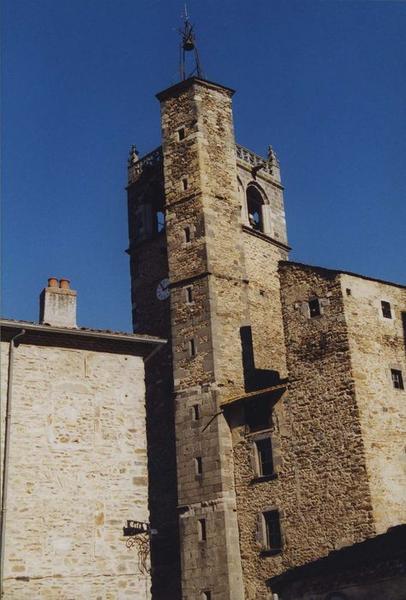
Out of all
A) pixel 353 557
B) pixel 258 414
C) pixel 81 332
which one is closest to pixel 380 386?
pixel 258 414

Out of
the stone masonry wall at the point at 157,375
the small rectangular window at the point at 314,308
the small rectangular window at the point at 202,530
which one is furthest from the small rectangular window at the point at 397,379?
the stone masonry wall at the point at 157,375

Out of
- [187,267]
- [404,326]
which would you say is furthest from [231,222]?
[404,326]

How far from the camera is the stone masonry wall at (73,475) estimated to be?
58.9 ft

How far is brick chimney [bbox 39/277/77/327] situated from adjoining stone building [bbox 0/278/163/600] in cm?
3

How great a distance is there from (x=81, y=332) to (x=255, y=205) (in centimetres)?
1639

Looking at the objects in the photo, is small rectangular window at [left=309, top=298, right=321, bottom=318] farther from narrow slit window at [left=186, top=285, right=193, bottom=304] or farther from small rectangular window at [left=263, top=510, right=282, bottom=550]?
small rectangular window at [left=263, top=510, right=282, bottom=550]

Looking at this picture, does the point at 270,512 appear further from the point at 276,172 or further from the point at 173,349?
the point at 276,172

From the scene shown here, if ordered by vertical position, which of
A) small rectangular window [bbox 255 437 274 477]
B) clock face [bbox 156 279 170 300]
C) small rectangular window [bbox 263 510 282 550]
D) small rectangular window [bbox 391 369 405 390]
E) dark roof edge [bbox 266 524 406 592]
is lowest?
dark roof edge [bbox 266 524 406 592]

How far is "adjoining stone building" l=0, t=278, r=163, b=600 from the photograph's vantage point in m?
18.0

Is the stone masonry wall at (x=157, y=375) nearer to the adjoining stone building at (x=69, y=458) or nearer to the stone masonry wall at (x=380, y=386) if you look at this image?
the stone masonry wall at (x=380, y=386)

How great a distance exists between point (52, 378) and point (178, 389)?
25.3 ft

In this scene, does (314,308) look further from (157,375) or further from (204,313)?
(157,375)

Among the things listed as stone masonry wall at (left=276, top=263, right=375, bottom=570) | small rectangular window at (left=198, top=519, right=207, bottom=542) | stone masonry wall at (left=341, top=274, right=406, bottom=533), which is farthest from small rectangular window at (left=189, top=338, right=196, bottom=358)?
stone masonry wall at (left=341, top=274, right=406, bottom=533)

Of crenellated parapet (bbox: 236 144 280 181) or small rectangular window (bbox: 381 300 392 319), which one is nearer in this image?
small rectangular window (bbox: 381 300 392 319)
